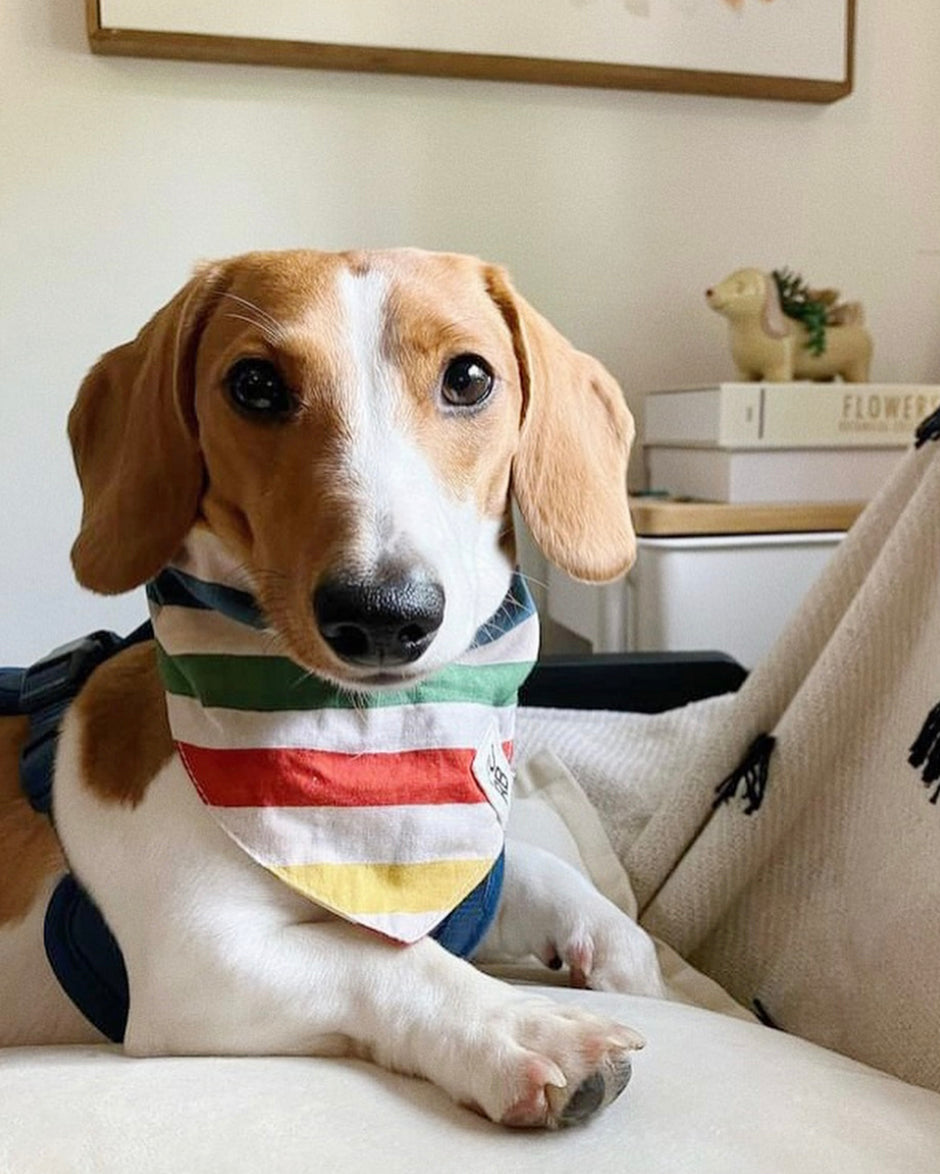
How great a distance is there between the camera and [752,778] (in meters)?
1.16

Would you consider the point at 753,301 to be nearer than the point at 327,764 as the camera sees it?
No

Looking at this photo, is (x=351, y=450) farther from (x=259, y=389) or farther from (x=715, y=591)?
(x=715, y=591)

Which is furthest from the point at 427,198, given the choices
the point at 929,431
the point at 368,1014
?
the point at 368,1014

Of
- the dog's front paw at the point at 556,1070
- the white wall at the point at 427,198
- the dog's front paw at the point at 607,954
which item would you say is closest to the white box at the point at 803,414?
the white wall at the point at 427,198

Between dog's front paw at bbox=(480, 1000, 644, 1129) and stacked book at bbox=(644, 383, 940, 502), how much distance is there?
125cm

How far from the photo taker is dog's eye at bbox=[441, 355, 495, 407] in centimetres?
92

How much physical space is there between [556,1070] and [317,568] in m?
0.32

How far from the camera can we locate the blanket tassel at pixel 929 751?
97cm

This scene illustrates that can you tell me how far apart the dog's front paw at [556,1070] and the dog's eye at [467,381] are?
42 cm

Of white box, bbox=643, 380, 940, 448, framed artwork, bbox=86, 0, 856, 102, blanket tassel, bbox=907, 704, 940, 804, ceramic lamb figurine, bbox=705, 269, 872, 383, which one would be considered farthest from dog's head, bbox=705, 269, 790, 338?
blanket tassel, bbox=907, 704, 940, 804

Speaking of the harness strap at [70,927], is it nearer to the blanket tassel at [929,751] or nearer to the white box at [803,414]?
the blanket tassel at [929,751]

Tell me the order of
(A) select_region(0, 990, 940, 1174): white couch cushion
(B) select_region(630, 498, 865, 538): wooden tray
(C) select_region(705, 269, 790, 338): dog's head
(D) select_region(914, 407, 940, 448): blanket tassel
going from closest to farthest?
(A) select_region(0, 990, 940, 1174): white couch cushion < (D) select_region(914, 407, 940, 448): blanket tassel < (B) select_region(630, 498, 865, 538): wooden tray < (C) select_region(705, 269, 790, 338): dog's head

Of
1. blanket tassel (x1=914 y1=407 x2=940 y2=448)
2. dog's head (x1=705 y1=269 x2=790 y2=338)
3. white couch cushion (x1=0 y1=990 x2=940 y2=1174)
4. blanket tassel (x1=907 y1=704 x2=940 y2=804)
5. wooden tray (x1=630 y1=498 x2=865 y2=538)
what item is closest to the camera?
white couch cushion (x1=0 y1=990 x2=940 y2=1174)

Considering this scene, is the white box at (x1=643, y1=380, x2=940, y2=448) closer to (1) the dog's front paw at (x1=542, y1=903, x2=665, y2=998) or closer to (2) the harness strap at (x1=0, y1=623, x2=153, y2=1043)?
(1) the dog's front paw at (x1=542, y1=903, x2=665, y2=998)
